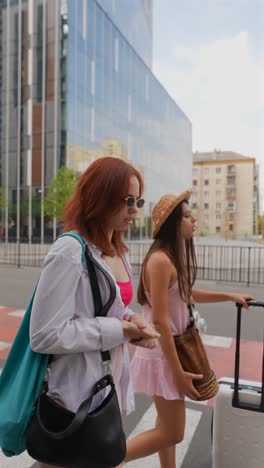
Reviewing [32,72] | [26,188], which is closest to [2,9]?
[32,72]

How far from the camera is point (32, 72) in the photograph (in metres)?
28.8

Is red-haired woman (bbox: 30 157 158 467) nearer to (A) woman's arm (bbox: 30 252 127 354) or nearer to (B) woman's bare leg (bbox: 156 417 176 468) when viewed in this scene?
(A) woman's arm (bbox: 30 252 127 354)

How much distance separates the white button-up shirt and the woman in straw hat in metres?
0.61

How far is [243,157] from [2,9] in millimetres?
81836

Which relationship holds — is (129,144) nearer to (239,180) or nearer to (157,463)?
(157,463)

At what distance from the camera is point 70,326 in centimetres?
130

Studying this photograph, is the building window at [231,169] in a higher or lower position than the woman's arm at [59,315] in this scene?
higher

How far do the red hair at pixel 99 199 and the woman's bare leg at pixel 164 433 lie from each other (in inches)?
41.5

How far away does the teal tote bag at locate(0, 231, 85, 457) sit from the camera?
4.26 feet

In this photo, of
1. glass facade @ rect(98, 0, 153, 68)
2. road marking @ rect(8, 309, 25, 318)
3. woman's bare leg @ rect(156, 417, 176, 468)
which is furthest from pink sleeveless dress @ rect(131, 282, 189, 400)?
glass facade @ rect(98, 0, 153, 68)

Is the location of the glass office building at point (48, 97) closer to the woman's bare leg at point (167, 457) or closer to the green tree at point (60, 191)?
the green tree at point (60, 191)

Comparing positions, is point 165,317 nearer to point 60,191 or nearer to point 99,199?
point 99,199

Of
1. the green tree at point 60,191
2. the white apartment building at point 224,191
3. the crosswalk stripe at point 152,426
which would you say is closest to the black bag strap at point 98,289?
the crosswalk stripe at point 152,426

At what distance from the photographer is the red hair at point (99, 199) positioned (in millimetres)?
1446
